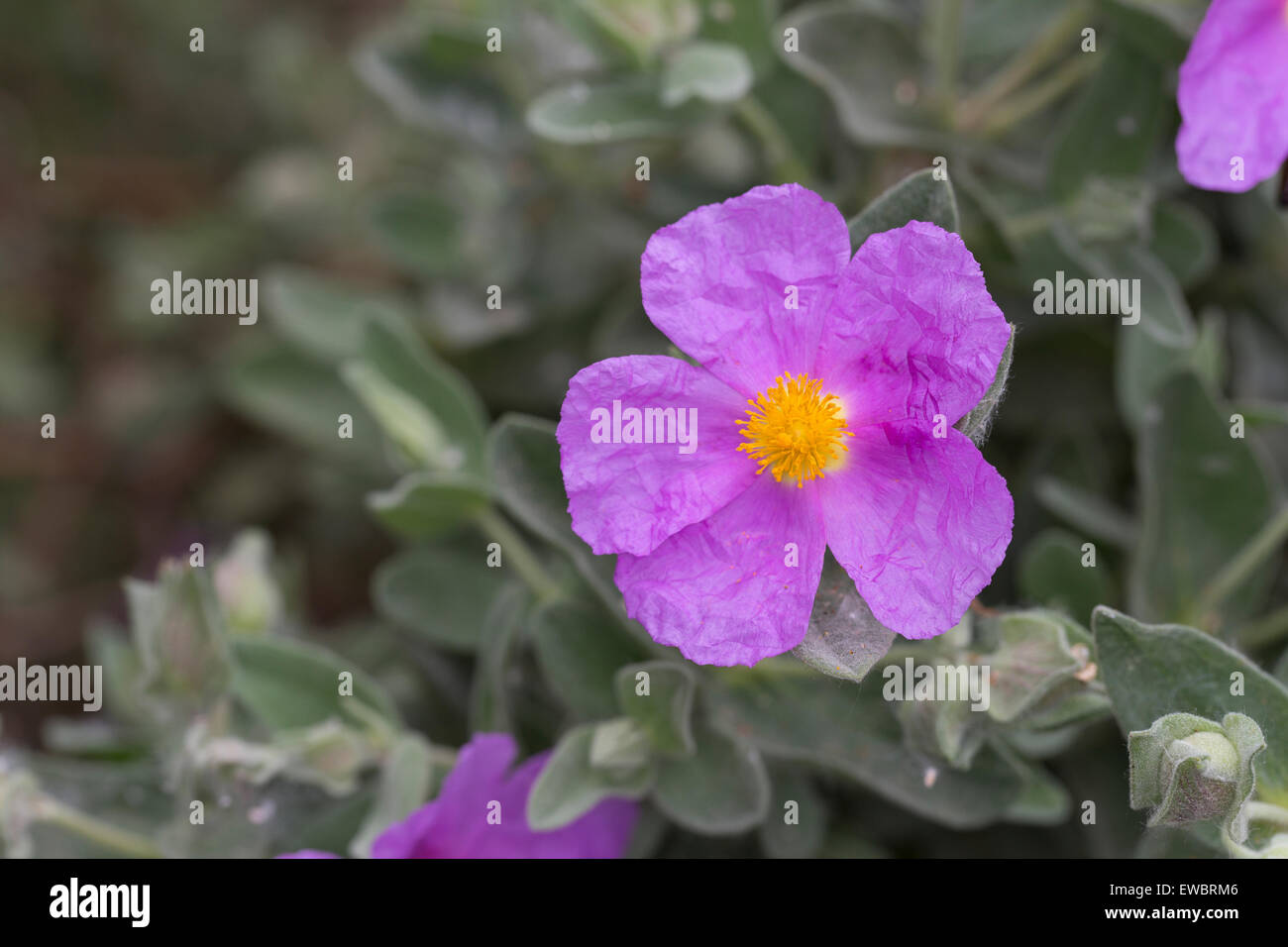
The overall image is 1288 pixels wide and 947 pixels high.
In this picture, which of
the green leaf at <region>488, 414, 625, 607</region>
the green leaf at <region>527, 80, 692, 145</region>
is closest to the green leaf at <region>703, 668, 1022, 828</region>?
the green leaf at <region>488, 414, 625, 607</region>

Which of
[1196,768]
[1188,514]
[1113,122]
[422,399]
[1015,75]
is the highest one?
[1015,75]

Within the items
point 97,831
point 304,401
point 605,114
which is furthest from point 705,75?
point 97,831

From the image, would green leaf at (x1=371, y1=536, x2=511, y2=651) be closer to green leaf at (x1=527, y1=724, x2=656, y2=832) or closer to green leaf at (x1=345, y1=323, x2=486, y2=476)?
green leaf at (x1=345, y1=323, x2=486, y2=476)

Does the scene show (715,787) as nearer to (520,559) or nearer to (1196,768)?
(520,559)

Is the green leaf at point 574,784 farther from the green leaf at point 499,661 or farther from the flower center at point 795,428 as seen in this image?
the flower center at point 795,428

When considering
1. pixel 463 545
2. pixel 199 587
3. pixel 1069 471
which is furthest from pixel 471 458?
pixel 1069 471

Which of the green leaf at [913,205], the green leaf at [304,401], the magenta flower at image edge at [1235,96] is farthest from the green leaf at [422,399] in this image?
the magenta flower at image edge at [1235,96]
